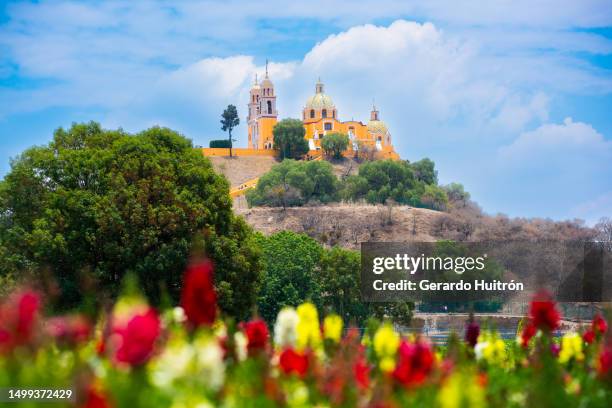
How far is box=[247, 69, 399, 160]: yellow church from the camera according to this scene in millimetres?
135875

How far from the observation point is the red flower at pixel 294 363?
9117 mm

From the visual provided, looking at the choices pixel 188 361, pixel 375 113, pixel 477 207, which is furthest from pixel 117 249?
pixel 375 113

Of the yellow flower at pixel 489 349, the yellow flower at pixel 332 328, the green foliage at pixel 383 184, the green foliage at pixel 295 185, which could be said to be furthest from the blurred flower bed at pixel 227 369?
the green foliage at pixel 383 184

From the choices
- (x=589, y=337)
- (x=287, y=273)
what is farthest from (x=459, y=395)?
(x=287, y=273)

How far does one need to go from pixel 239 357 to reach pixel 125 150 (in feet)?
102

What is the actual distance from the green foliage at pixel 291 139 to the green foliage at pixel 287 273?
69.6m

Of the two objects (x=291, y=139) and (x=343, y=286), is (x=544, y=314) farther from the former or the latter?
(x=291, y=139)

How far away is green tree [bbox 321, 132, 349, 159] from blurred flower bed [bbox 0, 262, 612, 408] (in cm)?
11811

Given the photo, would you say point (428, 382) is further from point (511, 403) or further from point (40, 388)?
point (40, 388)

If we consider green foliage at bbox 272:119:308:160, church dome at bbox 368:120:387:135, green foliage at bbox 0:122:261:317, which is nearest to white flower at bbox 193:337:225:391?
green foliage at bbox 0:122:261:317

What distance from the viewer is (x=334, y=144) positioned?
5074 inches

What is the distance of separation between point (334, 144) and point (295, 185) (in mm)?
17349

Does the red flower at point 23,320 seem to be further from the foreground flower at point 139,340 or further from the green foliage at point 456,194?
the green foliage at point 456,194

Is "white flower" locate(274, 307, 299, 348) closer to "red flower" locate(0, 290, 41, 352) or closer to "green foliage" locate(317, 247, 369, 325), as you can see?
"red flower" locate(0, 290, 41, 352)
